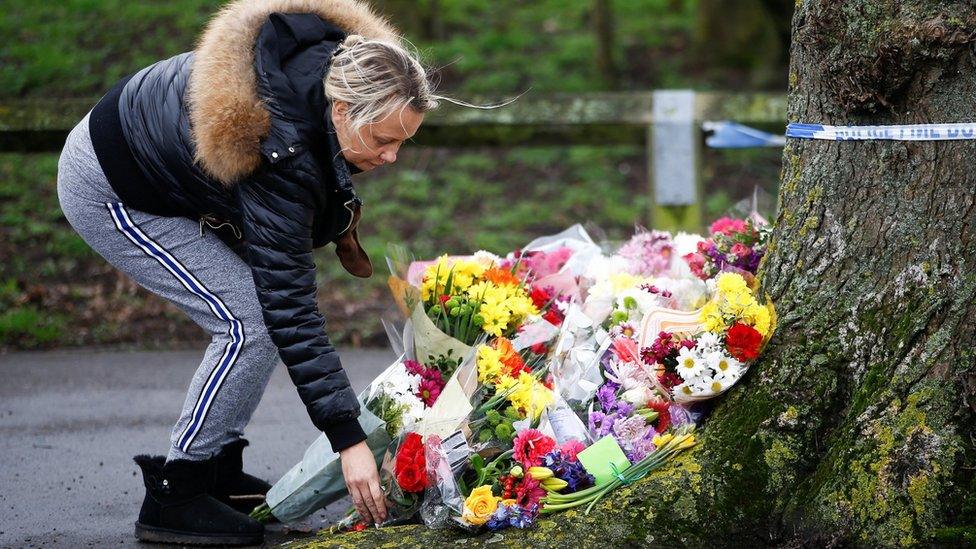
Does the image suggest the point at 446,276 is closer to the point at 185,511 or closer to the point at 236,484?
the point at 236,484

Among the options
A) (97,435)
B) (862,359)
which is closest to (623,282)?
(862,359)

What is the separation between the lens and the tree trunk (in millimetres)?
2811

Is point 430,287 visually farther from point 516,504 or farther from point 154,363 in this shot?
point 154,363

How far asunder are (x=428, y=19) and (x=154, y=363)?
6333 millimetres

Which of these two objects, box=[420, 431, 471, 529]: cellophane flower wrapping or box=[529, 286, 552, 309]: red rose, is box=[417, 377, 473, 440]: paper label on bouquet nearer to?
box=[420, 431, 471, 529]: cellophane flower wrapping

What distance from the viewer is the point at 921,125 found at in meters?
2.91

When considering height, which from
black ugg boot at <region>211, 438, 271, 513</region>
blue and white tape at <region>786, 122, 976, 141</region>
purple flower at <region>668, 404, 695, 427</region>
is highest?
blue and white tape at <region>786, 122, 976, 141</region>

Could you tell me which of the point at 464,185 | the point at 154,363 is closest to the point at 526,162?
→ the point at 464,185

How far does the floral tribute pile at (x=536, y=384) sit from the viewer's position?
9.77 feet

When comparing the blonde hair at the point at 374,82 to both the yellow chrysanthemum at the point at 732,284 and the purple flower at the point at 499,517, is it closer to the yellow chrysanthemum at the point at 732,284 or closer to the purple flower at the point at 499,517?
the yellow chrysanthemum at the point at 732,284

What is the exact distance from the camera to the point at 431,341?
3.38 metres

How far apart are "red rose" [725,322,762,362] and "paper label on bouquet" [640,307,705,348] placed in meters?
0.22

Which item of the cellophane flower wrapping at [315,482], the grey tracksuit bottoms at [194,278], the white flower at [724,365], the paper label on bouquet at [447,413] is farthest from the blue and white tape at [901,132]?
the grey tracksuit bottoms at [194,278]

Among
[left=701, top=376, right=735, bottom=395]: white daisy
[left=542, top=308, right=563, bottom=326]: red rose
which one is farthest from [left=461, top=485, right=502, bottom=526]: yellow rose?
[left=542, top=308, right=563, bottom=326]: red rose
